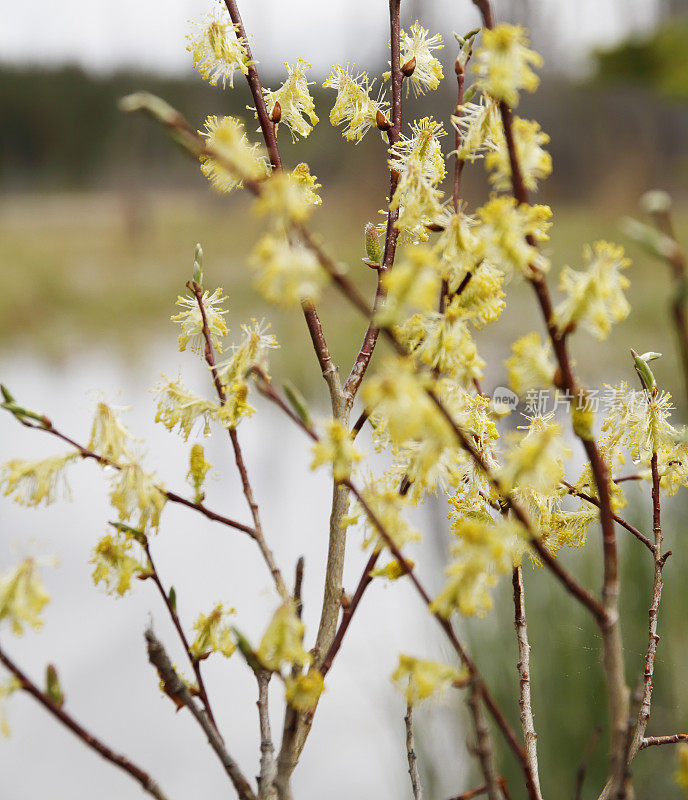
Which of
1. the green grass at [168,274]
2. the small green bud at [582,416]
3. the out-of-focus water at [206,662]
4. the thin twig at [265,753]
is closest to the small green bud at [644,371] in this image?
the small green bud at [582,416]

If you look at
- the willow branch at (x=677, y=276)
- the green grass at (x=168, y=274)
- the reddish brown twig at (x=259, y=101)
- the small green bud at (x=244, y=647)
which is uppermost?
the green grass at (x=168, y=274)

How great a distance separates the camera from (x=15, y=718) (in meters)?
1.91

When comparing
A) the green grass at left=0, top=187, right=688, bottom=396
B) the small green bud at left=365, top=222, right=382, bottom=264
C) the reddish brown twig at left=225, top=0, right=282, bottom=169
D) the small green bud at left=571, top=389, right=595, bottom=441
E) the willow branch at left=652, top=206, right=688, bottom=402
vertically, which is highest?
the green grass at left=0, top=187, right=688, bottom=396

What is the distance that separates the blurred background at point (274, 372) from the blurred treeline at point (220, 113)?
0.08 feet

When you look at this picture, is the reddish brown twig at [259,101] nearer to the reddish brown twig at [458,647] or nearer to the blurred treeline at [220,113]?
the reddish brown twig at [458,647]

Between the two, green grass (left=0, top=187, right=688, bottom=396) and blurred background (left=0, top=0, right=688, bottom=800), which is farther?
green grass (left=0, top=187, right=688, bottom=396)

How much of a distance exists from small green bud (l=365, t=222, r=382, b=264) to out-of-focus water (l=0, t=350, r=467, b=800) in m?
0.91

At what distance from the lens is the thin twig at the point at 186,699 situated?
0.74ft

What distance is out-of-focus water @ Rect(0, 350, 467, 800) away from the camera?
1688mm

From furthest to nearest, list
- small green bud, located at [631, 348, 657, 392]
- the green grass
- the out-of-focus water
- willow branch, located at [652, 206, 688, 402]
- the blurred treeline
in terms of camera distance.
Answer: the blurred treeline
the green grass
the out-of-focus water
small green bud, located at [631, 348, 657, 392]
willow branch, located at [652, 206, 688, 402]

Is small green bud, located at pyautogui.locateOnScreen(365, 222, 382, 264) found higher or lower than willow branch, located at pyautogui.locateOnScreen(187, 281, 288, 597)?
higher

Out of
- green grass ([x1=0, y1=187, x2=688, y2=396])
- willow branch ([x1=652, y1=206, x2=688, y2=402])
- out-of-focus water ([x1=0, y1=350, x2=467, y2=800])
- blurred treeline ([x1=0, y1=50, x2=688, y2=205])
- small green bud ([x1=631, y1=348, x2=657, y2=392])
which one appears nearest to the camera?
willow branch ([x1=652, y1=206, x2=688, y2=402])

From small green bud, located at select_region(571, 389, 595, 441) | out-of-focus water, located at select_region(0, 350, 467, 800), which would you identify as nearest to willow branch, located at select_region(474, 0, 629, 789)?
small green bud, located at select_region(571, 389, 595, 441)

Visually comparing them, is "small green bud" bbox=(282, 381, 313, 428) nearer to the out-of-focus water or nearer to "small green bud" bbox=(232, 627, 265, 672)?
"small green bud" bbox=(232, 627, 265, 672)
